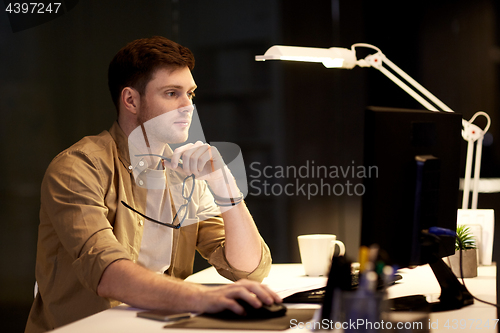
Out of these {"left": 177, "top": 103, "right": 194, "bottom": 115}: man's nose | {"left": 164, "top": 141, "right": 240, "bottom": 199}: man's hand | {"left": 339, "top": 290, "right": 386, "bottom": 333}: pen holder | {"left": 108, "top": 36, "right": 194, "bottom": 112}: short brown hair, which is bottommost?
{"left": 339, "top": 290, "right": 386, "bottom": 333}: pen holder

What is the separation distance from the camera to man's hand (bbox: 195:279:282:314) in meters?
0.90

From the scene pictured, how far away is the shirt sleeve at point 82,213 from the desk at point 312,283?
0.42 feet

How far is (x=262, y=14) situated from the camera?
237 cm

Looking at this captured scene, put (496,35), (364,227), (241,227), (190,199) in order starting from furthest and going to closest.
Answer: (496,35) → (190,199) → (241,227) → (364,227)

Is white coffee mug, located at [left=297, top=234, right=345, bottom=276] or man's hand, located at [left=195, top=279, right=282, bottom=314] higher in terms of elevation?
man's hand, located at [left=195, top=279, right=282, bottom=314]

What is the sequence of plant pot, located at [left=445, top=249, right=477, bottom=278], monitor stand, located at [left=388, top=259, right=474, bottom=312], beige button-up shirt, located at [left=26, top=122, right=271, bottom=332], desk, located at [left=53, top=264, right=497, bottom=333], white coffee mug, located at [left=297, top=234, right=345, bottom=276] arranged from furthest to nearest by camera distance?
1. white coffee mug, located at [left=297, top=234, right=345, bottom=276]
2. plant pot, located at [left=445, top=249, right=477, bottom=278]
3. beige button-up shirt, located at [left=26, top=122, right=271, bottom=332]
4. monitor stand, located at [left=388, top=259, right=474, bottom=312]
5. desk, located at [left=53, top=264, right=497, bottom=333]

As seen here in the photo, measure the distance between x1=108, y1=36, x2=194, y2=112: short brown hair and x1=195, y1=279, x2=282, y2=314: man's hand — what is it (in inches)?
34.2

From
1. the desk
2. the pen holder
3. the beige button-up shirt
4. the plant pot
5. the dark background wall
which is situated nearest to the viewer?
the pen holder

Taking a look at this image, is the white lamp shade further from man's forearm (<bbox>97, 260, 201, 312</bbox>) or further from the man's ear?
man's forearm (<bbox>97, 260, 201, 312</bbox>)

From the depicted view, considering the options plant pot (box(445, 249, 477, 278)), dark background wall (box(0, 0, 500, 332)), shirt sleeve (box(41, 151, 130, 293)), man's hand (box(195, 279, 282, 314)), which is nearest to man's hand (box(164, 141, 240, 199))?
shirt sleeve (box(41, 151, 130, 293))

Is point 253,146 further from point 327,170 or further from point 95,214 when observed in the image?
point 95,214

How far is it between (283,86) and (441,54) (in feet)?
2.47

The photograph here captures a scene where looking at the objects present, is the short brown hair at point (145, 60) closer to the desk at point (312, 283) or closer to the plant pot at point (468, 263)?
the desk at point (312, 283)

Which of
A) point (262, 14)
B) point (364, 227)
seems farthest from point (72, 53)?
point (364, 227)
